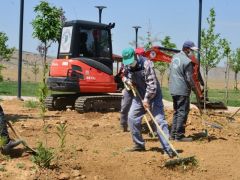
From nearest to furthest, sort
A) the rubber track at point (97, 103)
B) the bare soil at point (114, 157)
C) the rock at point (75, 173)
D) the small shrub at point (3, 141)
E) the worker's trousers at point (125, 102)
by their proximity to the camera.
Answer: the rock at point (75, 173), the bare soil at point (114, 157), the small shrub at point (3, 141), the worker's trousers at point (125, 102), the rubber track at point (97, 103)

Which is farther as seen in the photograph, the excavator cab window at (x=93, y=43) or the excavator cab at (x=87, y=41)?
the excavator cab window at (x=93, y=43)

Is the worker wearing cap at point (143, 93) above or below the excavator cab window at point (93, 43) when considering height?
below

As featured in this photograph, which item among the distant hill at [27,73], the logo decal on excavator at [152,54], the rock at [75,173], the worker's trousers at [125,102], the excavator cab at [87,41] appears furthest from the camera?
the distant hill at [27,73]

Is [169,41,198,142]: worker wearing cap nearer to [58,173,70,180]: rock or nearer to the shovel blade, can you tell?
the shovel blade

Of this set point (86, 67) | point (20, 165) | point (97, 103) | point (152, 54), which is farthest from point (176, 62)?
point (97, 103)

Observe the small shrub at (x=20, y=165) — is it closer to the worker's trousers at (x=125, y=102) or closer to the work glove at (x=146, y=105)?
the work glove at (x=146, y=105)

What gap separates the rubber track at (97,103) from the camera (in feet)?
48.3

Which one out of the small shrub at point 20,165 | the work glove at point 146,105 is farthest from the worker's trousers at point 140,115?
the small shrub at point 20,165

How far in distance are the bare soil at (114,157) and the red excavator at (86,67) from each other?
122 inches

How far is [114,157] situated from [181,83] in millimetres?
2321

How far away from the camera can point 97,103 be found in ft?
49.6

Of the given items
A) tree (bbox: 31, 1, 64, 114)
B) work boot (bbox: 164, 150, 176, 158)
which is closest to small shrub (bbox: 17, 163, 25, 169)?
work boot (bbox: 164, 150, 176, 158)

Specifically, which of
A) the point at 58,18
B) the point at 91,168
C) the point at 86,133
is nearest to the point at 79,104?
the point at 86,133

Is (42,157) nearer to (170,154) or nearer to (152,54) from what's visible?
(170,154)
